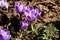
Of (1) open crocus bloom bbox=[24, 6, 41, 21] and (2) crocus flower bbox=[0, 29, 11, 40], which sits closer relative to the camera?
(2) crocus flower bbox=[0, 29, 11, 40]

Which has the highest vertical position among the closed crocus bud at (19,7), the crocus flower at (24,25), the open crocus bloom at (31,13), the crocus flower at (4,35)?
the closed crocus bud at (19,7)

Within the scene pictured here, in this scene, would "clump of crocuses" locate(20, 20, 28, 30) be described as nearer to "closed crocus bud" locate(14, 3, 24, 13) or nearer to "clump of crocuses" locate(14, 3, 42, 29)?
"clump of crocuses" locate(14, 3, 42, 29)

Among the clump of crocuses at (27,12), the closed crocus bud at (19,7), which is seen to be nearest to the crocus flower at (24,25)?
the clump of crocuses at (27,12)

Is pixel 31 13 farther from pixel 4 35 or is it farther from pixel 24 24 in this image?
pixel 4 35

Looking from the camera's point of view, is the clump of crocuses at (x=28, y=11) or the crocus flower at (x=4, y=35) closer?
the crocus flower at (x=4, y=35)

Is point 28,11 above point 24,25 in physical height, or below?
above

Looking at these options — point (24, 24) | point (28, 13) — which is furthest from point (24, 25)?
point (28, 13)

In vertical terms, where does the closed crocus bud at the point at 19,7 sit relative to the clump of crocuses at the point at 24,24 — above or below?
above

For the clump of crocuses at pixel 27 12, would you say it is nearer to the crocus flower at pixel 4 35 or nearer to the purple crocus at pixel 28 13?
the purple crocus at pixel 28 13

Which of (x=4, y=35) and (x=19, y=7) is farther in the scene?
(x=19, y=7)

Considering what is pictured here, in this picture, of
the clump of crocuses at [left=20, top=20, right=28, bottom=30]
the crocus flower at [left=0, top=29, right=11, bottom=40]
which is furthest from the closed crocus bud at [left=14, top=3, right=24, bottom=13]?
the crocus flower at [left=0, top=29, right=11, bottom=40]

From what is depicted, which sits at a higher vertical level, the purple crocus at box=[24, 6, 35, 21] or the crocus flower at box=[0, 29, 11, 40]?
the purple crocus at box=[24, 6, 35, 21]
